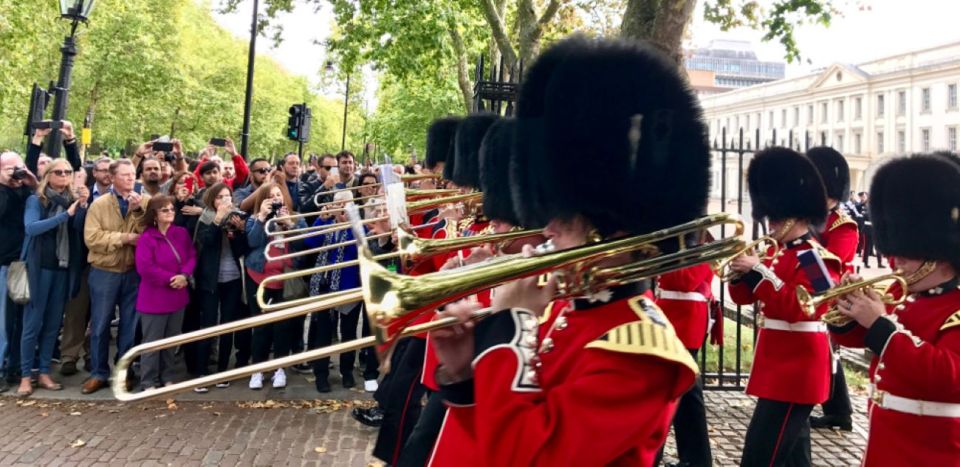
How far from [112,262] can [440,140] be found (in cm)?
345

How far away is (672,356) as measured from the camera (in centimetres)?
193

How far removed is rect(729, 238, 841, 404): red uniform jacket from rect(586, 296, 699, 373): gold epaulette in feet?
8.54

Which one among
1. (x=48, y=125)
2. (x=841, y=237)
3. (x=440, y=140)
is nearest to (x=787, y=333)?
(x=841, y=237)

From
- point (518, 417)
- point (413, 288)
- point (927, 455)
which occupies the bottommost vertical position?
point (927, 455)

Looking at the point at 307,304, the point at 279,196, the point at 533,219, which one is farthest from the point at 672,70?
the point at 279,196

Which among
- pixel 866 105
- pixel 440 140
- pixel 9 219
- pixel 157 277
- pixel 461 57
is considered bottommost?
pixel 157 277

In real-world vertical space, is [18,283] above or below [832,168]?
below

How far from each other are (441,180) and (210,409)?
308 centimetres

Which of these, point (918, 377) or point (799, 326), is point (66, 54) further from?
point (918, 377)

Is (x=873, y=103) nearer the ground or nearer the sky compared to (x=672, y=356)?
nearer the sky

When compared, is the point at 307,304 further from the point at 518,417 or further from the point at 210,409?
the point at 210,409

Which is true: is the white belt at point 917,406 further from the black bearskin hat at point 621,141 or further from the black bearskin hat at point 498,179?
the black bearskin hat at point 498,179

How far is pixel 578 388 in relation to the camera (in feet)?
6.32

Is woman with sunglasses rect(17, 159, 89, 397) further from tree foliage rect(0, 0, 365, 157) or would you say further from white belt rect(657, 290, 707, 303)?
tree foliage rect(0, 0, 365, 157)
